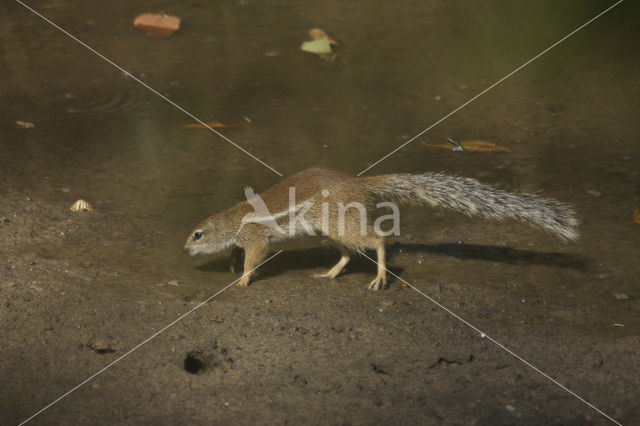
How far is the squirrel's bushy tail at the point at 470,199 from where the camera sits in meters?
4.68

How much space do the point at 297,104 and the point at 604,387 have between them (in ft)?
13.7

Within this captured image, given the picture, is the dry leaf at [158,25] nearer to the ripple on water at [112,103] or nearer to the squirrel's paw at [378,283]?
the ripple on water at [112,103]

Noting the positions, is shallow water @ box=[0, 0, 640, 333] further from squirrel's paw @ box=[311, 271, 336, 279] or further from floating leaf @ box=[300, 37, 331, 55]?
→ squirrel's paw @ box=[311, 271, 336, 279]

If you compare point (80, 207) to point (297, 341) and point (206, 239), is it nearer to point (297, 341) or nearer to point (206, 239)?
point (206, 239)

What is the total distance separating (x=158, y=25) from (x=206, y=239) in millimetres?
4413

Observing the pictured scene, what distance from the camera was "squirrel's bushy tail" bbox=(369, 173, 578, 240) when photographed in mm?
4684

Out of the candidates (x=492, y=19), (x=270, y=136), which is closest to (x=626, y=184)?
(x=270, y=136)

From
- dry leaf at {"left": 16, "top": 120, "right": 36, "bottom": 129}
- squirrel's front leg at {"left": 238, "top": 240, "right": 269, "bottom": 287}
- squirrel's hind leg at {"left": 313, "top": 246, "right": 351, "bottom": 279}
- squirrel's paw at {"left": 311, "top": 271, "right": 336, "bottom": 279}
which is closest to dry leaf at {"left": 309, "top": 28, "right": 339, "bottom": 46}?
dry leaf at {"left": 16, "top": 120, "right": 36, "bottom": 129}

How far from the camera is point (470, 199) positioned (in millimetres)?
4734

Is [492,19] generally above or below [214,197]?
above

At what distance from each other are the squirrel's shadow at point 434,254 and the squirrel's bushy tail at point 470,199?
309 millimetres

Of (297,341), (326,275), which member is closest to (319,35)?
(326,275)

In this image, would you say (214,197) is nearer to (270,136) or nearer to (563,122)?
(270,136)

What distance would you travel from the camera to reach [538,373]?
3715 millimetres
